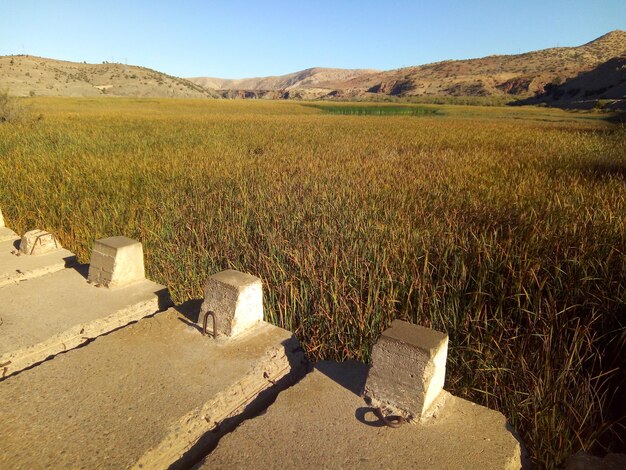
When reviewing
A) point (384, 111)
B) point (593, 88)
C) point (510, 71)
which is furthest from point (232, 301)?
point (510, 71)

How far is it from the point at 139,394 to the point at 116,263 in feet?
4.17

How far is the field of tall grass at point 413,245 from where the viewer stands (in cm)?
224

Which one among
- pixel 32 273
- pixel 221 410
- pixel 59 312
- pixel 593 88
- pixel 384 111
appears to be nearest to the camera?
pixel 221 410

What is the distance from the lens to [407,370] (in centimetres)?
169

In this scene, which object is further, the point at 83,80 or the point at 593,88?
the point at 83,80

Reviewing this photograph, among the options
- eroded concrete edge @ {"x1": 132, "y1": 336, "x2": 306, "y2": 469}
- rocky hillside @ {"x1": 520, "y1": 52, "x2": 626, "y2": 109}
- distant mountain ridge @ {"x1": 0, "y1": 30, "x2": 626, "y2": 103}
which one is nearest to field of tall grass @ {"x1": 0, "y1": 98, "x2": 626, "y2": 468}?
eroded concrete edge @ {"x1": 132, "y1": 336, "x2": 306, "y2": 469}

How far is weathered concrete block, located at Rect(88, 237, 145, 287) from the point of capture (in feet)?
9.31

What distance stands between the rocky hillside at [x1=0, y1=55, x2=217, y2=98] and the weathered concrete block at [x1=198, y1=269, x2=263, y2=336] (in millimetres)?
68792

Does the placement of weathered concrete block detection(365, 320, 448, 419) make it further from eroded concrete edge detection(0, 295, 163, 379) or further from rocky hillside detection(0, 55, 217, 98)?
rocky hillside detection(0, 55, 217, 98)

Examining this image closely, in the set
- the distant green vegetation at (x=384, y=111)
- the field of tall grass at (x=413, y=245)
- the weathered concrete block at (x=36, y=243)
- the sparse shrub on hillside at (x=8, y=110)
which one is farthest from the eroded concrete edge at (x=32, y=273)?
the distant green vegetation at (x=384, y=111)

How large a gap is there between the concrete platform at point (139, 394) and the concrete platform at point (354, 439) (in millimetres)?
203

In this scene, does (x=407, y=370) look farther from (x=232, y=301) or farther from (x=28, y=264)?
(x=28, y=264)

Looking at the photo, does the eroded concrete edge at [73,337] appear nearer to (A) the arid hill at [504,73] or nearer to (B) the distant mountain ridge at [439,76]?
(B) the distant mountain ridge at [439,76]

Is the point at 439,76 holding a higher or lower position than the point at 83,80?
lower
